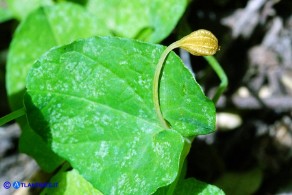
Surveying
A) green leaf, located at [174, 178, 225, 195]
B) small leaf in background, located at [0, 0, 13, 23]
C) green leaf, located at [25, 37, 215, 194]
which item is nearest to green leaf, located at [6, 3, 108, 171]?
small leaf in background, located at [0, 0, 13, 23]

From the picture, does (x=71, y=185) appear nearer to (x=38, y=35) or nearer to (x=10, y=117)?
(x=10, y=117)

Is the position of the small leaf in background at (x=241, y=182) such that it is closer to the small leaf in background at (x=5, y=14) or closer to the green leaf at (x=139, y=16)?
the green leaf at (x=139, y=16)

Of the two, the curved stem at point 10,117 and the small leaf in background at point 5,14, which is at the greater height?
the curved stem at point 10,117

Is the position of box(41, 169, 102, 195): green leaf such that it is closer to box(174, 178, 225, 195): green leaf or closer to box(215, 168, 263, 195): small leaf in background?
box(174, 178, 225, 195): green leaf

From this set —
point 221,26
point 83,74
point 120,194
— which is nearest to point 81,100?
point 83,74

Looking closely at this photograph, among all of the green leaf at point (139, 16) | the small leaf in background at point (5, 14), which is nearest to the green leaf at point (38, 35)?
the green leaf at point (139, 16)

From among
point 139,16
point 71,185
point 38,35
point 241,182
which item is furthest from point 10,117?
point 241,182
